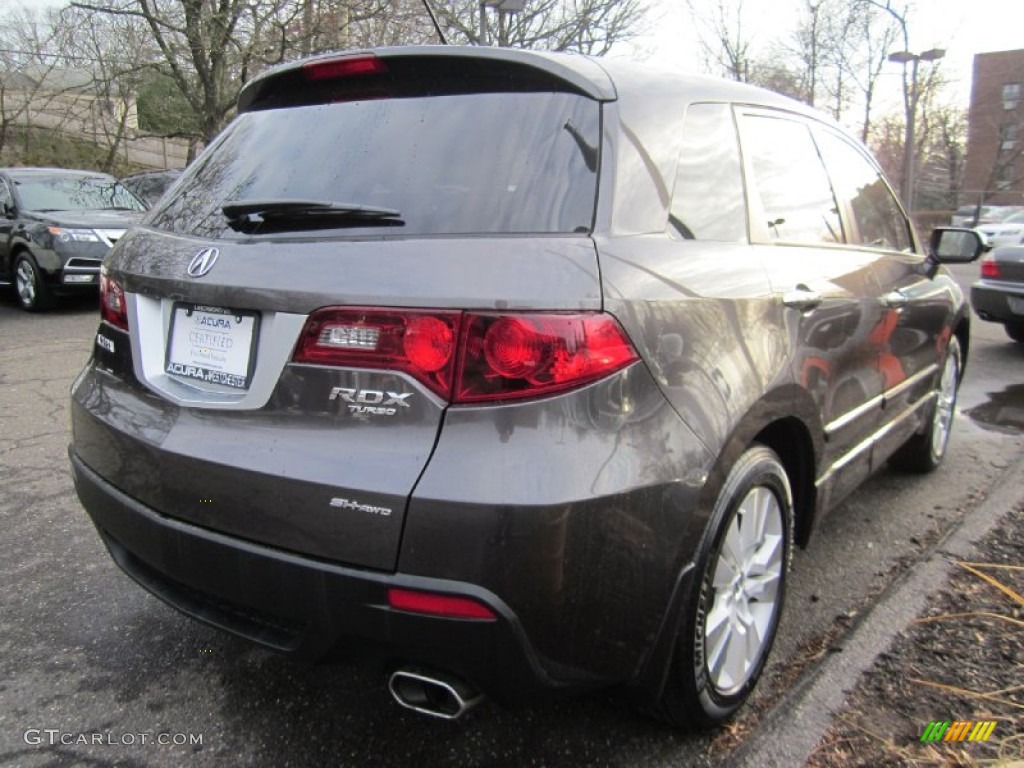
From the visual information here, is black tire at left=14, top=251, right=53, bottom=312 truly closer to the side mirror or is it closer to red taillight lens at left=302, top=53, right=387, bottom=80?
red taillight lens at left=302, top=53, right=387, bottom=80

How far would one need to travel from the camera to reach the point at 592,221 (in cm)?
178

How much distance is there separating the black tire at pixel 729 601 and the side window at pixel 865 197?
1359 mm

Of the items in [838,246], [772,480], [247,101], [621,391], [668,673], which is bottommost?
[668,673]

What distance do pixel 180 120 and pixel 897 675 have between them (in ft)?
65.6

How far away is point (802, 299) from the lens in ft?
7.87

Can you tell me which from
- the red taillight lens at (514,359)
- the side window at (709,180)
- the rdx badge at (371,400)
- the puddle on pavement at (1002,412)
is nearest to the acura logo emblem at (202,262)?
the rdx badge at (371,400)

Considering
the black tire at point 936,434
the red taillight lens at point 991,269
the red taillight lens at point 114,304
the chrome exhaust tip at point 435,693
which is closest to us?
the chrome exhaust tip at point 435,693

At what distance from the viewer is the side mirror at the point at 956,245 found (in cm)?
385

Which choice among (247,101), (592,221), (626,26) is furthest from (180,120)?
(592,221)

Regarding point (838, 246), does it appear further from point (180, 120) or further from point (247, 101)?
point (180, 120)

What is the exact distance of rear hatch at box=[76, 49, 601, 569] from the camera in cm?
164

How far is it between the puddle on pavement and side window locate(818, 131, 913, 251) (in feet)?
7.20

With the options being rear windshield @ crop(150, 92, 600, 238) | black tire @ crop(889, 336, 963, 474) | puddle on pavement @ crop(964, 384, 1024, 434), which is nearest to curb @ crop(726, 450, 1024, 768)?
black tire @ crop(889, 336, 963, 474)

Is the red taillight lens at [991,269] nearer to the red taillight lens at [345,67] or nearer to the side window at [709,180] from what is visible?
the side window at [709,180]
